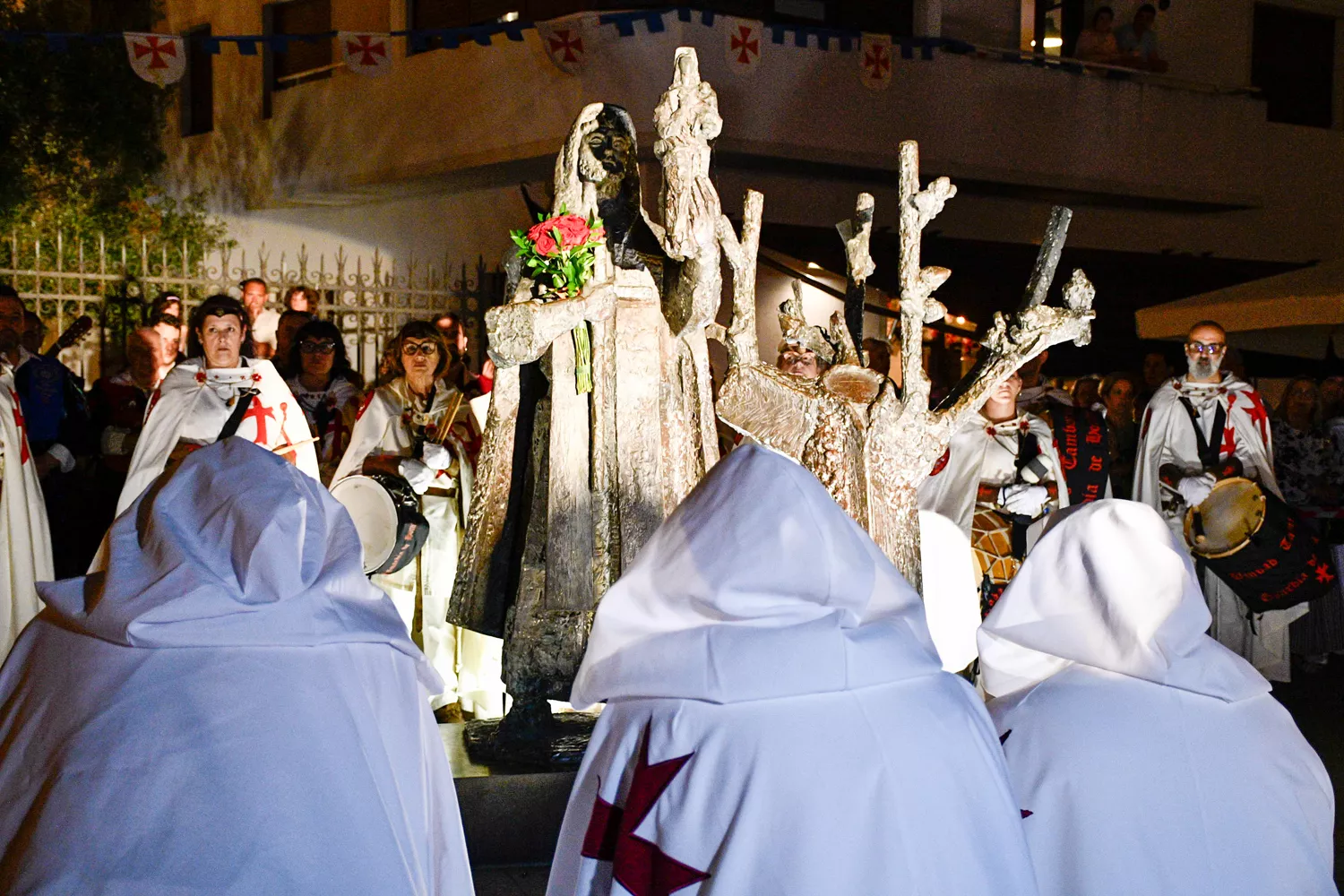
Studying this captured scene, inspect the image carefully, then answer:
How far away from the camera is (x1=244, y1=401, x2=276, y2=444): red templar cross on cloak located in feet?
22.3

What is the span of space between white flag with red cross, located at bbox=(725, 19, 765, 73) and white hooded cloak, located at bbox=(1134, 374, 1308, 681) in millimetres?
5831

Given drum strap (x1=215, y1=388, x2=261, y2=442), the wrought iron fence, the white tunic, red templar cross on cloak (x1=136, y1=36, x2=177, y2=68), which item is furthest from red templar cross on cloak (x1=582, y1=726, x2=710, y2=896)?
red templar cross on cloak (x1=136, y1=36, x2=177, y2=68)

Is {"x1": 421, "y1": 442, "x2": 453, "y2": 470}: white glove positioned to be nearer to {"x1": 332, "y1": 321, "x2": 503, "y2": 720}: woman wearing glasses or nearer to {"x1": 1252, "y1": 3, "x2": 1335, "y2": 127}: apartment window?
{"x1": 332, "y1": 321, "x2": 503, "y2": 720}: woman wearing glasses

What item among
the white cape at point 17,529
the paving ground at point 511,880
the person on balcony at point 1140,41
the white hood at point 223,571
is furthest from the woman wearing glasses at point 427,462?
the person on balcony at point 1140,41

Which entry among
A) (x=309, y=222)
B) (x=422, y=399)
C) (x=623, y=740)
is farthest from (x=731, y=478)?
(x=309, y=222)

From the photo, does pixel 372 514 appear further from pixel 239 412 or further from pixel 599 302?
pixel 599 302

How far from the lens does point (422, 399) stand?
8.52 meters

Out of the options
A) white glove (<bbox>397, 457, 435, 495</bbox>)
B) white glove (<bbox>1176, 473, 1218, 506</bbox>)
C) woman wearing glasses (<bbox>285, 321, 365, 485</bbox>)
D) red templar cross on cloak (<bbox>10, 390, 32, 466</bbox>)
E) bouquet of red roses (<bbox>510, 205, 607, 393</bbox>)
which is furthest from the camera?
woman wearing glasses (<bbox>285, 321, 365, 485</bbox>)

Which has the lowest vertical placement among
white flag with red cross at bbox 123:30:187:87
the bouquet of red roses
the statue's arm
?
the statue's arm

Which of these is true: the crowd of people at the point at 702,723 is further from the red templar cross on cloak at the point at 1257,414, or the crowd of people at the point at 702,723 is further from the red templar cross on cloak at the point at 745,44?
the red templar cross on cloak at the point at 745,44

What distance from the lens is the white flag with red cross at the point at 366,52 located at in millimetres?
13242

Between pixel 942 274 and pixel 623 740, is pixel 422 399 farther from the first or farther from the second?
pixel 623 740

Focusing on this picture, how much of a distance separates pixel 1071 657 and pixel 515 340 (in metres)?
2.38

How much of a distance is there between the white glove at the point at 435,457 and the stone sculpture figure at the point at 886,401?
2.96 meters
